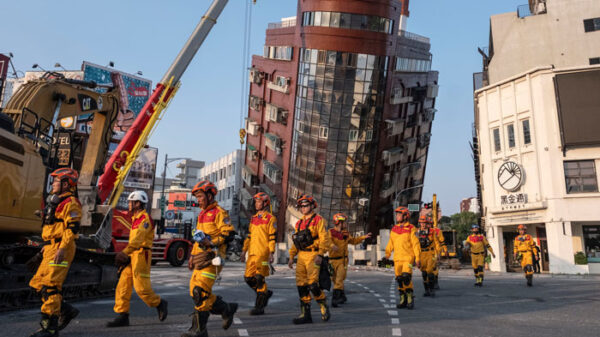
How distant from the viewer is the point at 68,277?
939 centimetres

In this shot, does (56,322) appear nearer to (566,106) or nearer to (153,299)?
(153,299)

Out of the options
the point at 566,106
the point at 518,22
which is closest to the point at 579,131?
the point at 566,106

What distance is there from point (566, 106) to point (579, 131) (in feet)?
6.02

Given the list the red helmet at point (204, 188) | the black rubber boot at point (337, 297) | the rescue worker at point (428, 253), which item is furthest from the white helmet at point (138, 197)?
the rescue worker at point (428, 253)

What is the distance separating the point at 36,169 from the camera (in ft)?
26.8

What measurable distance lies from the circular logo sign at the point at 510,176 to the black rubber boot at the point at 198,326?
2913 cm

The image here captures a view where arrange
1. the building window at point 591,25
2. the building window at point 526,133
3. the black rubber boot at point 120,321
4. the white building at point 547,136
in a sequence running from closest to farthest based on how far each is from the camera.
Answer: the black rubber boot at point 120,321
the white building at point 547,136
the building window at point 526,133
the building window at point 591,25

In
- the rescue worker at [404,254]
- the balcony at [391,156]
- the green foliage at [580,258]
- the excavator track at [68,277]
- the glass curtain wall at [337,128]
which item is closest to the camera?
the excavator track at [68,277]

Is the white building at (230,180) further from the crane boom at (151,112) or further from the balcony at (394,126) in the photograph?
the crane boom at (151,112)

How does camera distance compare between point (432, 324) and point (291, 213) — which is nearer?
point (432, 324)

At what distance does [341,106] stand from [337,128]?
2.45 m

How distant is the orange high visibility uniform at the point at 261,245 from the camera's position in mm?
8133

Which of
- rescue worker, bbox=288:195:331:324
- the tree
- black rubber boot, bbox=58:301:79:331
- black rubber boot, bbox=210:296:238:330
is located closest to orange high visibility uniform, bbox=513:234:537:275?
rescue worker, bbox=288:195:331:324

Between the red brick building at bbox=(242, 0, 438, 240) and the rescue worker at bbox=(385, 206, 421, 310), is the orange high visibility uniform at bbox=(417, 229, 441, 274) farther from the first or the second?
the red brick building at bbox=(242, 0, 438, 240)
